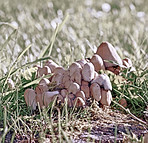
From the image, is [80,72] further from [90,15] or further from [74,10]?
[74,10]

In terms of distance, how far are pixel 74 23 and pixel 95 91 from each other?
2805mm

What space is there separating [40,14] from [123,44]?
158cm

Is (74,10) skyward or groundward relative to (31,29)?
skyward

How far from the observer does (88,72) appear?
164 centimetres

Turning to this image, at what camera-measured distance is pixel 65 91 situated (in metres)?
1.64

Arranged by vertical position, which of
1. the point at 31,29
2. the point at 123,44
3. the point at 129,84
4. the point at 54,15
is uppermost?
the point at 54,15

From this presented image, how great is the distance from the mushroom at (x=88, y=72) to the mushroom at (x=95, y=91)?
41 mm

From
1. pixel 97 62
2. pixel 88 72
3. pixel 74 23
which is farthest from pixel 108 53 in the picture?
pixel 74 23

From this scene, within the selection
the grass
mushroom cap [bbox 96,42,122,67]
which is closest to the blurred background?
the grass

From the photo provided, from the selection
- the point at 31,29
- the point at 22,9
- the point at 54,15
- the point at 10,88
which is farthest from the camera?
the point at 22,9

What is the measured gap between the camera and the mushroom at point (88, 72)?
1.63 meters

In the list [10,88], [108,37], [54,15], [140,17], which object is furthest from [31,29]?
[10,88]

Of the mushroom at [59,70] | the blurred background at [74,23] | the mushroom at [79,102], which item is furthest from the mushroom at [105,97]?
the blurred background at [74,23]

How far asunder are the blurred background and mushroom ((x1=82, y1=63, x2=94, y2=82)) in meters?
1.65
